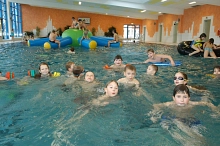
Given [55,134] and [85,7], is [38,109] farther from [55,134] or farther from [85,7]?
[85,7]

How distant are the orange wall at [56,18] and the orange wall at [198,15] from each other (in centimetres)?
1210

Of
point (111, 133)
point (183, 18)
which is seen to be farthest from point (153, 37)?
point (111, 133)

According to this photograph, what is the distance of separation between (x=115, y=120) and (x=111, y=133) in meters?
0.35

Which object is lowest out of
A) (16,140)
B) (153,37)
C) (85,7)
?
(16,140)

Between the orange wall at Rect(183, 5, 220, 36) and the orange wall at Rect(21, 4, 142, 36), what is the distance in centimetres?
1210

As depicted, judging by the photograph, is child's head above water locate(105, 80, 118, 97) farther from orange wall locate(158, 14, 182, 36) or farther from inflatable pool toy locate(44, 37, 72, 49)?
orange wall locate(158, 14, 182, 36)

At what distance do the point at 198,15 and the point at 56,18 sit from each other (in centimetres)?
1651

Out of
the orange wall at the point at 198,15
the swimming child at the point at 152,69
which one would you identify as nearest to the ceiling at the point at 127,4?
the orange wall at the point at 198,15

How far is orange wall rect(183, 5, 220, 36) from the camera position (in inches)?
628

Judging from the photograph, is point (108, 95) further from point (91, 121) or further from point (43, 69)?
point (43, 69)

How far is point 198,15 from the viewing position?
59.4 ft

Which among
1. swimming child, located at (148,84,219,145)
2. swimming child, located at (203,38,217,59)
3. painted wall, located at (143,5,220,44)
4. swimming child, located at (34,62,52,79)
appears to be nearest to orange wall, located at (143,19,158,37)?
painted wall, located at (143,5,220,44)

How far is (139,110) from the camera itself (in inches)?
115

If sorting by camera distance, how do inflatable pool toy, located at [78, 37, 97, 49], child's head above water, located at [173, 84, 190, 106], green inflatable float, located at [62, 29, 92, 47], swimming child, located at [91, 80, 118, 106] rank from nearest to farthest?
child's head above water, located at [173, 84, 190, 106], swimming child, located at [91, 80, 118, 106], inflatable pool toy, located at [78, 37, 97, 49], green inflatable float, located at [62, 29, 92, 47]
